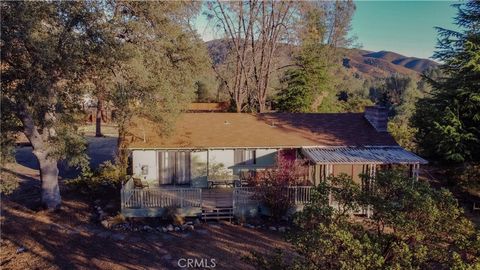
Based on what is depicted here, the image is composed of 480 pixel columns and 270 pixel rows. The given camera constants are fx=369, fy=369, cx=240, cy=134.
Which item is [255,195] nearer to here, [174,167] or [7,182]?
[174,167]

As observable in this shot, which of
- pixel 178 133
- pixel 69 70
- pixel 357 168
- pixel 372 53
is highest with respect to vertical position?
pixel 372 53

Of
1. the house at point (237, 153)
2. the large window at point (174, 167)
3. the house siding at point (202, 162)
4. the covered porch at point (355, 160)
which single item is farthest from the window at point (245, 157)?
the covered porch at point (355, 160)

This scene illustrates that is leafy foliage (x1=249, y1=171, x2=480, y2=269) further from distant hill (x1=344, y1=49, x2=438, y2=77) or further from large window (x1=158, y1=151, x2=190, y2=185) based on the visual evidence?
distant hill (x1=344, y1=49, x2=438, y2=77)

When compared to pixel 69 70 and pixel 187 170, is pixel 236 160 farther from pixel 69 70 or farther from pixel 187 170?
pixel 69 70

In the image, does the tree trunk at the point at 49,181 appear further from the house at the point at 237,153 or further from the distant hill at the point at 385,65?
the distant hill at the point at 385,65

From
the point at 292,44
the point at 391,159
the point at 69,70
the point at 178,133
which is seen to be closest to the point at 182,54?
the point at 178,133
